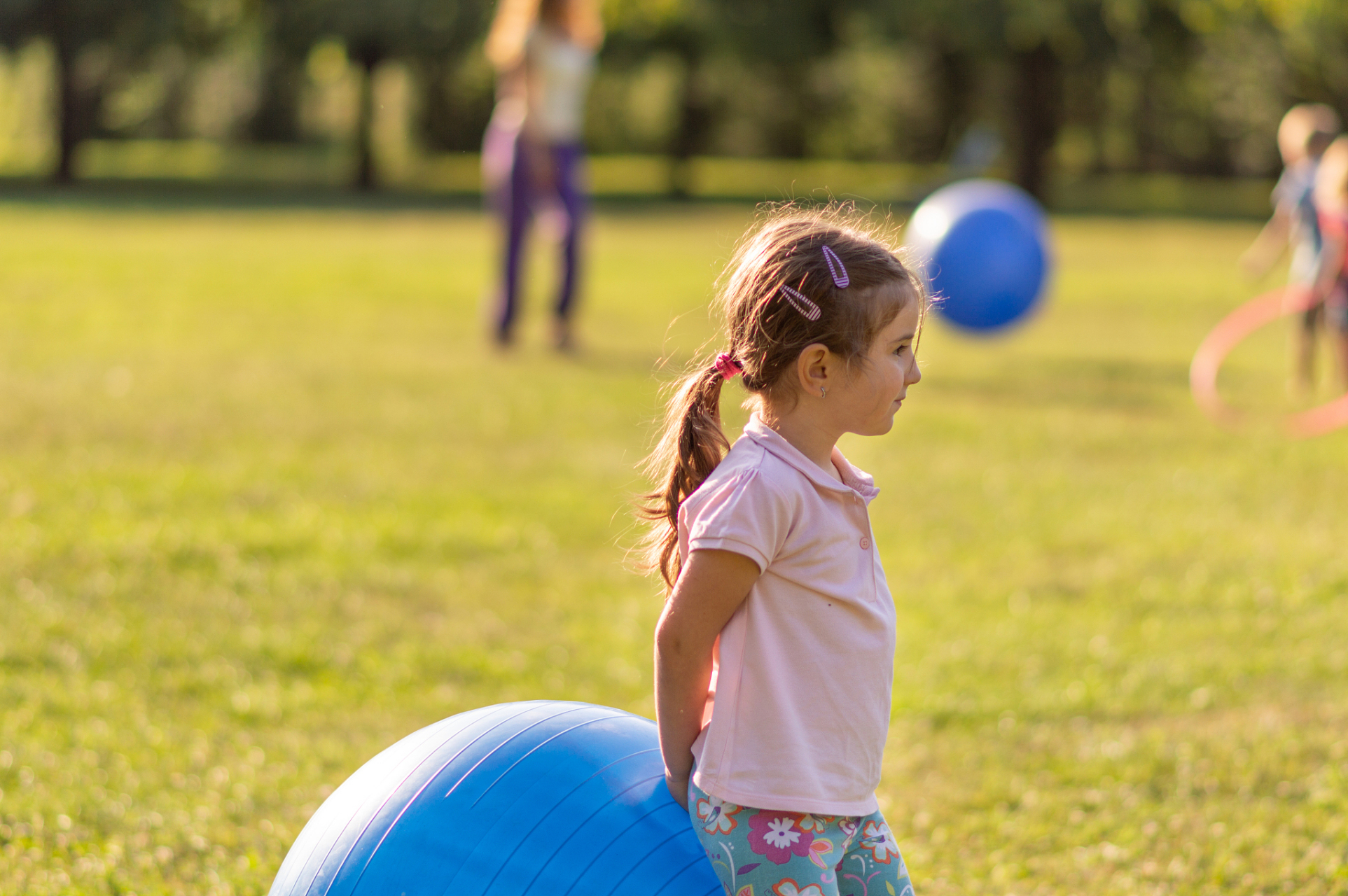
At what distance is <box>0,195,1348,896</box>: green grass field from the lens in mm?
3965

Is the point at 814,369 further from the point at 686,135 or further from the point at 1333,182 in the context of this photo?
the point at 686,135

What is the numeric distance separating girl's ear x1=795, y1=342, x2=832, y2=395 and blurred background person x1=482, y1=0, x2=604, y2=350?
29.0 feet

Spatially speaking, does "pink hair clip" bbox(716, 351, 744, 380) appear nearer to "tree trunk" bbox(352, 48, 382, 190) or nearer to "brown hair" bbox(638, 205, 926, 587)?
"brown hair" bbox(638, 205, 926, 587)

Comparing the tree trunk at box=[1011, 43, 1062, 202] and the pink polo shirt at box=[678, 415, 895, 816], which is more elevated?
the tree trunk at box=[1011, 43, 1062, 202]

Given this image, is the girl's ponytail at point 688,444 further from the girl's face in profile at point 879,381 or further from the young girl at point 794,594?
the girl's face in profile at point 879,381

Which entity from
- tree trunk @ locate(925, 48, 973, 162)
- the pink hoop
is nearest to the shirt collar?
the pink hoop

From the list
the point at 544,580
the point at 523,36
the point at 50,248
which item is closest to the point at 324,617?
the point at 544,580

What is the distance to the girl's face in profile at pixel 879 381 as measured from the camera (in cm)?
244

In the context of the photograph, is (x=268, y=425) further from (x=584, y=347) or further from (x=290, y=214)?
(x=290, y=214)

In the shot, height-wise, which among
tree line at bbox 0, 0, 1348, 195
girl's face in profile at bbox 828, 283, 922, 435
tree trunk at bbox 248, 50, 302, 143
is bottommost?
girl's face in profile at bbox 828, 283, 922, 435

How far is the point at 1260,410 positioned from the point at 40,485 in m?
7.78

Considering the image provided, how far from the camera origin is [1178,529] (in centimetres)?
702

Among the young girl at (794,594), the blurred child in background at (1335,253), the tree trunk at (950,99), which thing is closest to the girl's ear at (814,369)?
the young girl at (794,594)

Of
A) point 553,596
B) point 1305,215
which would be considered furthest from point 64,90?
point 553,596
